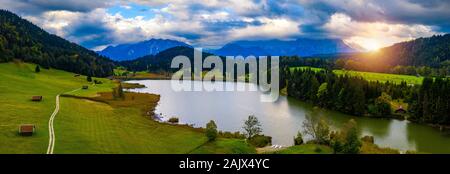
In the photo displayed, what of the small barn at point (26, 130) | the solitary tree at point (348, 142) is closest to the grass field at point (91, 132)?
the small barn at point (26, 130)

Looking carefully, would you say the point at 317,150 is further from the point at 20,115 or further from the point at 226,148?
the point at 20,115

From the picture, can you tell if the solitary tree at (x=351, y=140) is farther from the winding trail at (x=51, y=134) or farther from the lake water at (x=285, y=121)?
the winding trail at (x=51, y=134)

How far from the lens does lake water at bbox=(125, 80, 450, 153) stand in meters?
80.3

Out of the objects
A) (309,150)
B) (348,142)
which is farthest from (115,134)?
(348,142)

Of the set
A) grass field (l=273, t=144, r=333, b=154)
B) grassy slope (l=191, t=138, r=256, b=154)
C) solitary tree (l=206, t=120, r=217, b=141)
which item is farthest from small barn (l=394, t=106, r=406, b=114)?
solitary tree (l=206, t=120, r=217, b=141)

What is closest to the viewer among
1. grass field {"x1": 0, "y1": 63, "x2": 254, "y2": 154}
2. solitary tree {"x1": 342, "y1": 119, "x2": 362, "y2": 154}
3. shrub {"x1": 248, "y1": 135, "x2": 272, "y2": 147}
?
grass field {"x1": 0, "y1": 63, "x2": 254, "y2": 154}

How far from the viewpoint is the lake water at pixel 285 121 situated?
80.3m

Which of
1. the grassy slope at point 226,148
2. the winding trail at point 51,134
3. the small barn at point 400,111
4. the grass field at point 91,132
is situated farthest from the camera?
the small barn at point 400,111

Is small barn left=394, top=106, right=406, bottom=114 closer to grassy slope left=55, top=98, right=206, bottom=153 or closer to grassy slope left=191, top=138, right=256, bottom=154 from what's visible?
grassy slope left=55, top=98, right=206, bottom=153

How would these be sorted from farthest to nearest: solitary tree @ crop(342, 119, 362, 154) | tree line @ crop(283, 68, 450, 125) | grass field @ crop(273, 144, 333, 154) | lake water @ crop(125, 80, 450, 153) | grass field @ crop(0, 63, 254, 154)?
1. tree line @ crop(283, 68, 450, 125)
2. lake water @ crop(125, 80, 450, 153)
3. grass field @ crop(273, 144, 333, 154)
4. solitary tree @ crop(342, 119, 362, 154)
5. grass field @ crop(0, 63, 254, 154)

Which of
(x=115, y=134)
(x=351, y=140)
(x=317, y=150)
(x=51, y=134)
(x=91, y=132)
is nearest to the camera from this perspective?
(x=351, y=140)

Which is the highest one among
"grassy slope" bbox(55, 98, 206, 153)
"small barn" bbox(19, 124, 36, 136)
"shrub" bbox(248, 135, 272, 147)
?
"small barn" bbox(19, 124, 36, 136)

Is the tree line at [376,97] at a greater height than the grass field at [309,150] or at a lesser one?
greater

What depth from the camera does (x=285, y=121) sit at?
10038 cm
